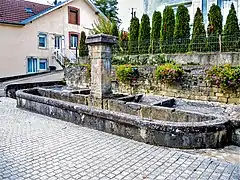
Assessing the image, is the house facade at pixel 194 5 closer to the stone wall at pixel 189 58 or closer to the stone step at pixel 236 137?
the stone wall at pixel 189 58

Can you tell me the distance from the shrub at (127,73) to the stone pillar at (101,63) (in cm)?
429

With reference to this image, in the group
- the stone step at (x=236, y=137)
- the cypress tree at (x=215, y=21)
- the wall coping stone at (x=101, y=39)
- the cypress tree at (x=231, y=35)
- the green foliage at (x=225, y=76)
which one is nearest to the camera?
the stone step at (x=236, y=137)

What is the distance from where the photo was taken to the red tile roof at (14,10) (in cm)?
1870

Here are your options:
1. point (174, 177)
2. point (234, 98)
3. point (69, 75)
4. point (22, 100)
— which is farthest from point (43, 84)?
point (174, 177)

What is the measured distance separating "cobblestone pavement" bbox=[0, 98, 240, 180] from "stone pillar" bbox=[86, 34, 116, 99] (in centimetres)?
168

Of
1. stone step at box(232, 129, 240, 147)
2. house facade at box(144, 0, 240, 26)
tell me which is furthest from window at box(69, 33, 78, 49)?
stone step at box(232, 129, 240, 147)

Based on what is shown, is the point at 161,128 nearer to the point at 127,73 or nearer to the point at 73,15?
the point at 127,73

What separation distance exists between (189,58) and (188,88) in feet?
5.32

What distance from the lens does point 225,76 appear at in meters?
8.48

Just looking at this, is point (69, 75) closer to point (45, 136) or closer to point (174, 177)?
point (45, 136)

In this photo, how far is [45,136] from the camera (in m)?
5.31

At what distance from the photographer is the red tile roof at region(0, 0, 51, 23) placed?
18.7 meters

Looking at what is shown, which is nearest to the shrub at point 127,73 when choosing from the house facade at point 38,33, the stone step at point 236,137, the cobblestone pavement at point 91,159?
the cobblestone pavement at point 91,159

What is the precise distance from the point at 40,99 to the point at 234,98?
6.72 meters
